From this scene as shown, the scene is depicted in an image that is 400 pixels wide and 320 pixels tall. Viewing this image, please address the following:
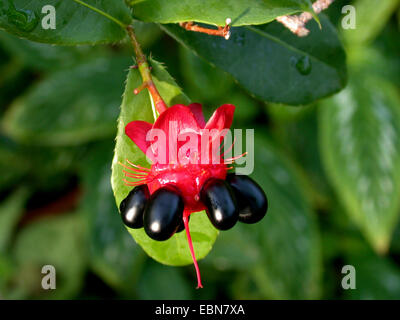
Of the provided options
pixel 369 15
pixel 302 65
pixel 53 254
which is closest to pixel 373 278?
pixel 369 15

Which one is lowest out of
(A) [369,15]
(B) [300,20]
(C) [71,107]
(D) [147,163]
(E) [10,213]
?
(D) [147,163]

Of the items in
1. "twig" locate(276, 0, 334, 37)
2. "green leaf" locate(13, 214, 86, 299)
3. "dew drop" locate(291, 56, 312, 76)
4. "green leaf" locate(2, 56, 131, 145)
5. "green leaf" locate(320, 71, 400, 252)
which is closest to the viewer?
"twig" locate(276, 0, 334, 37)

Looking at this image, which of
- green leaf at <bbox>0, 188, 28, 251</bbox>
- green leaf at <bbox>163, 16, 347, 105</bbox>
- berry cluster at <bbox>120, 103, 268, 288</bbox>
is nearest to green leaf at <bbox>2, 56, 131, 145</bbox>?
green leaf at <bbox>0, 188, 28, 251</bbox>

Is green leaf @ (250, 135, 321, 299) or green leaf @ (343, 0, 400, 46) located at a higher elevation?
green leaf @ (343, 0, 400, 46)

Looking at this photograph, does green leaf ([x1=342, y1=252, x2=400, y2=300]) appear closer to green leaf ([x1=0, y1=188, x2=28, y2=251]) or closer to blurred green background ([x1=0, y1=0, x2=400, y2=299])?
blurred green background ([x1=0, y1=0, x2=400, y2=299])

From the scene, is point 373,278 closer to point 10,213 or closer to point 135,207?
point 10,213
